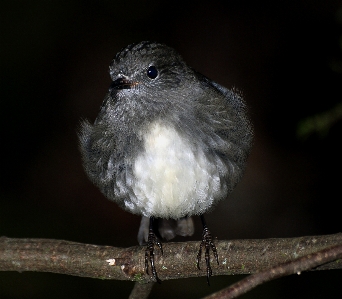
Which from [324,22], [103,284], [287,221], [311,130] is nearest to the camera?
[311,130]

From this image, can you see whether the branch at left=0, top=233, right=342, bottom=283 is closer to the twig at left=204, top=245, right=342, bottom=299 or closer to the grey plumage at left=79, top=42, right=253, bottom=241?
the grey plumage at left=79, top=42, right=253, bottom=241

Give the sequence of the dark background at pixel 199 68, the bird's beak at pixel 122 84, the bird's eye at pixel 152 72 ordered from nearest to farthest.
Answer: the bird's beak at pixel 122 84 → the bird's eye at pixel 152 72 → the dark background at pixel 199 68

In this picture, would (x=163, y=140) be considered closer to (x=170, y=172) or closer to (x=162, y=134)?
(x=162, y=134)

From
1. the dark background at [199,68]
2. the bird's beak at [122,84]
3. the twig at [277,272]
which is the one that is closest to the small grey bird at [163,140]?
the bird's beak at [122,84]

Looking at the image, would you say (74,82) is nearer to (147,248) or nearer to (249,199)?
(249,199)

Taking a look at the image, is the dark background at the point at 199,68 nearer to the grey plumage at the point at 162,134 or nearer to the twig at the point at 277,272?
the grey plumage at the point at 162,134

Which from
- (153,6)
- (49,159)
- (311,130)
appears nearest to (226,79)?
(153,6)

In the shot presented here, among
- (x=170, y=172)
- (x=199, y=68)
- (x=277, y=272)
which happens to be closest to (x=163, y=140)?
(x=170, y=172)
